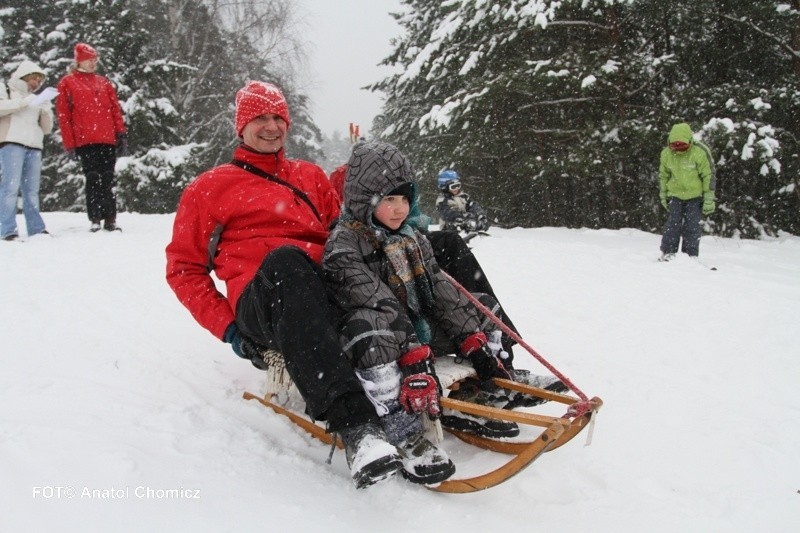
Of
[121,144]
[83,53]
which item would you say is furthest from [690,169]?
[83,53]

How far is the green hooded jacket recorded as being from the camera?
6.15 meters

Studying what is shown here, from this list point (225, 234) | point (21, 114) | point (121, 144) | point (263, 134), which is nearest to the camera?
point (225, 234)

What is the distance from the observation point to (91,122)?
225 inches

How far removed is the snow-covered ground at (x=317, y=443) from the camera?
151 centimetres

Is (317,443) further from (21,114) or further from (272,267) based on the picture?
(21,114)

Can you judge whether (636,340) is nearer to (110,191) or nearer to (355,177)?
(355,177)

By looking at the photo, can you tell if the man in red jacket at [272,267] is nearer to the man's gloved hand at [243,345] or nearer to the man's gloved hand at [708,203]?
the man's gloved hand at [243,345]

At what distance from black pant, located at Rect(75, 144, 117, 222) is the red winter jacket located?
0.31ft

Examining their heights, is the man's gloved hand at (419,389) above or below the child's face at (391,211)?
below

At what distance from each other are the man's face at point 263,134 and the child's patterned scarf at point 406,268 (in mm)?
545

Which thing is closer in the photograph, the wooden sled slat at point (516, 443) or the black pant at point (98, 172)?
the wooden sled slat at point (516, 443)

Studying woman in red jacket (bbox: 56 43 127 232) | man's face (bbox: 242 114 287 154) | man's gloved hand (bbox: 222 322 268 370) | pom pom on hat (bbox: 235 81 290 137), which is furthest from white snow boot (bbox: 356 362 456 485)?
woman in red jacket (bbox: 56 43 127 232)

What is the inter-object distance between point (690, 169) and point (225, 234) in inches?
227

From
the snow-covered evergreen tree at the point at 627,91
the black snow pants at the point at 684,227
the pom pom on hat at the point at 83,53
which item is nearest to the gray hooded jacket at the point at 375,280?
the pom pom on hat at the point at 83,53
